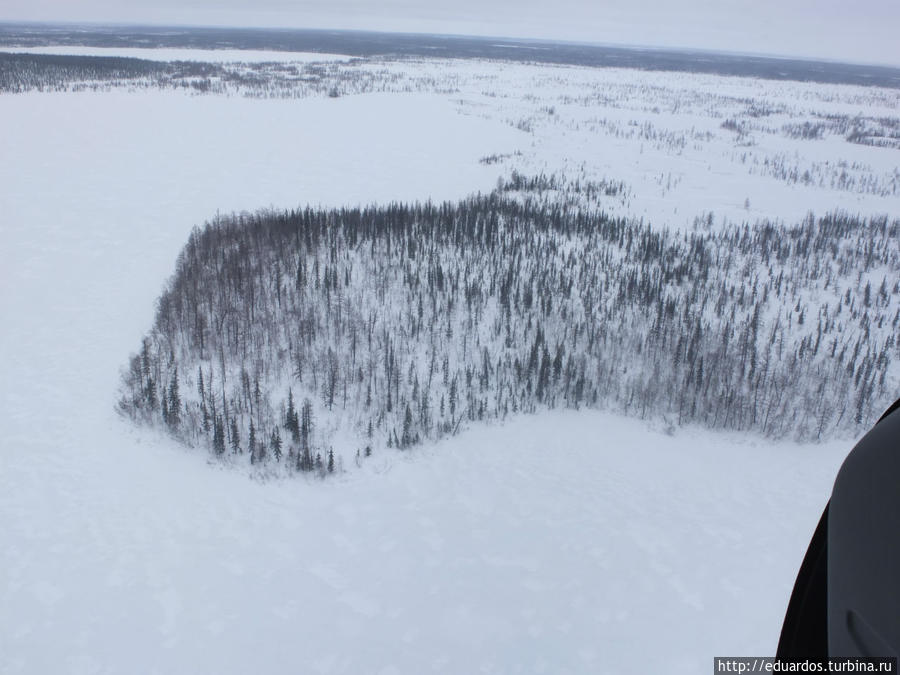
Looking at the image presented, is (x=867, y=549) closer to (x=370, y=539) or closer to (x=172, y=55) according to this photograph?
(x=370, y=539)

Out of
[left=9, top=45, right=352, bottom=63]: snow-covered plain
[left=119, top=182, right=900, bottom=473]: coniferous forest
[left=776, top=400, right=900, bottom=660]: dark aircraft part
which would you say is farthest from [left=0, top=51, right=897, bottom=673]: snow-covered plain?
[left=9, top=45, right=352, bottom=63]: snow-covered plain

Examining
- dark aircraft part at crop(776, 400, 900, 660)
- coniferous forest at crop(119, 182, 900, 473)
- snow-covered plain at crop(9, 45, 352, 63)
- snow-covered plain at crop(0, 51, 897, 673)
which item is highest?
snow-covered plain at crop(9, 45, 352, 63)

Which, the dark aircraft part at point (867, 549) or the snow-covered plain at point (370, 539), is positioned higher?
the dark aircraft part at point (867, 549)

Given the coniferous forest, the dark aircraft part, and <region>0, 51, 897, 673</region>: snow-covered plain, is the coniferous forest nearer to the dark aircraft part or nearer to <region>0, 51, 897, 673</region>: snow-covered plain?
<region>0, 51, 897, 673</region>: snow-covered plain

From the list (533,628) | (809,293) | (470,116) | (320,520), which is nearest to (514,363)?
(320,520)

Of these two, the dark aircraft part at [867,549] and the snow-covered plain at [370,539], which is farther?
the snow-covered plain at [370,539]

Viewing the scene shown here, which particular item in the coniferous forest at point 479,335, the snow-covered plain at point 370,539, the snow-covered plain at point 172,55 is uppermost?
the snow-covered plain at point 172,55

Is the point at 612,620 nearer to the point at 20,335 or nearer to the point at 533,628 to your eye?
the point at 533,628

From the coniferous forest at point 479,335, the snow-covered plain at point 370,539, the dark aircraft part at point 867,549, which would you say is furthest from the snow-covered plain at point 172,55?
the dark aircraft part at point 867,549

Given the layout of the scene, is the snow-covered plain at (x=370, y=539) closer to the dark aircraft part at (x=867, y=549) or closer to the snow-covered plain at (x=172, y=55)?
the dark aircraft part at (x=867, y=549)
